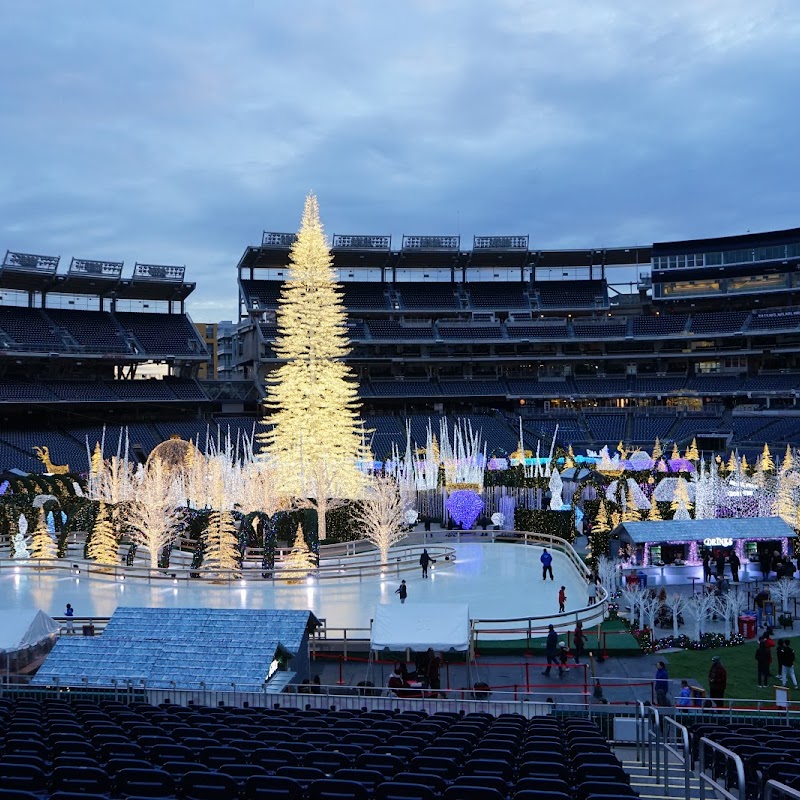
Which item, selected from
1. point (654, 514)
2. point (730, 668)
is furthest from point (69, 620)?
point (654, 514)

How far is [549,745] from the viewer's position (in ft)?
28.6

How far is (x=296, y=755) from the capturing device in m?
7.92

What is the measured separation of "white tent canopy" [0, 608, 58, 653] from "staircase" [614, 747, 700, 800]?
12.1m

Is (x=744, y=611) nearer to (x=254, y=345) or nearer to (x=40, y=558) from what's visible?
(x=40, y=558)

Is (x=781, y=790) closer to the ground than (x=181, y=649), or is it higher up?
higher up

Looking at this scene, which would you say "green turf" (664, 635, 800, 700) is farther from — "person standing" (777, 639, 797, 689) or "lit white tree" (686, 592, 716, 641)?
"lit white tree" (686, 592, 716, 641)

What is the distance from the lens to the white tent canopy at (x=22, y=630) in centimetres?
1595

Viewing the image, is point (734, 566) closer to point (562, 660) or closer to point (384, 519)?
point (562, 660)

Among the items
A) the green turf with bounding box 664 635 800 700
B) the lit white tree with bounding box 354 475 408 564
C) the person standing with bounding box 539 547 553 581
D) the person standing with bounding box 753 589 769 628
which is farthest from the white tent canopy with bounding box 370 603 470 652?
the lit white tree with bounding box 354 475 408 564

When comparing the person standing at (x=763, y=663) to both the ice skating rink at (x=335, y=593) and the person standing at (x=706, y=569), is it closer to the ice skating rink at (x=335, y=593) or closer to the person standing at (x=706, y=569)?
the ice skating rink at (x=335, y=593)

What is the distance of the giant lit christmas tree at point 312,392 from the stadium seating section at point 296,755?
26970 millimetres

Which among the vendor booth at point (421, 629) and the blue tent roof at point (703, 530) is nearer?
the vendor booth at point (421, 629)

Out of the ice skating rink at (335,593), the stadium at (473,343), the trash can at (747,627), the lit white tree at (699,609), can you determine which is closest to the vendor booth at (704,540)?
the ice skating rink at (335,593)

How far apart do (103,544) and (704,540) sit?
2187cm
